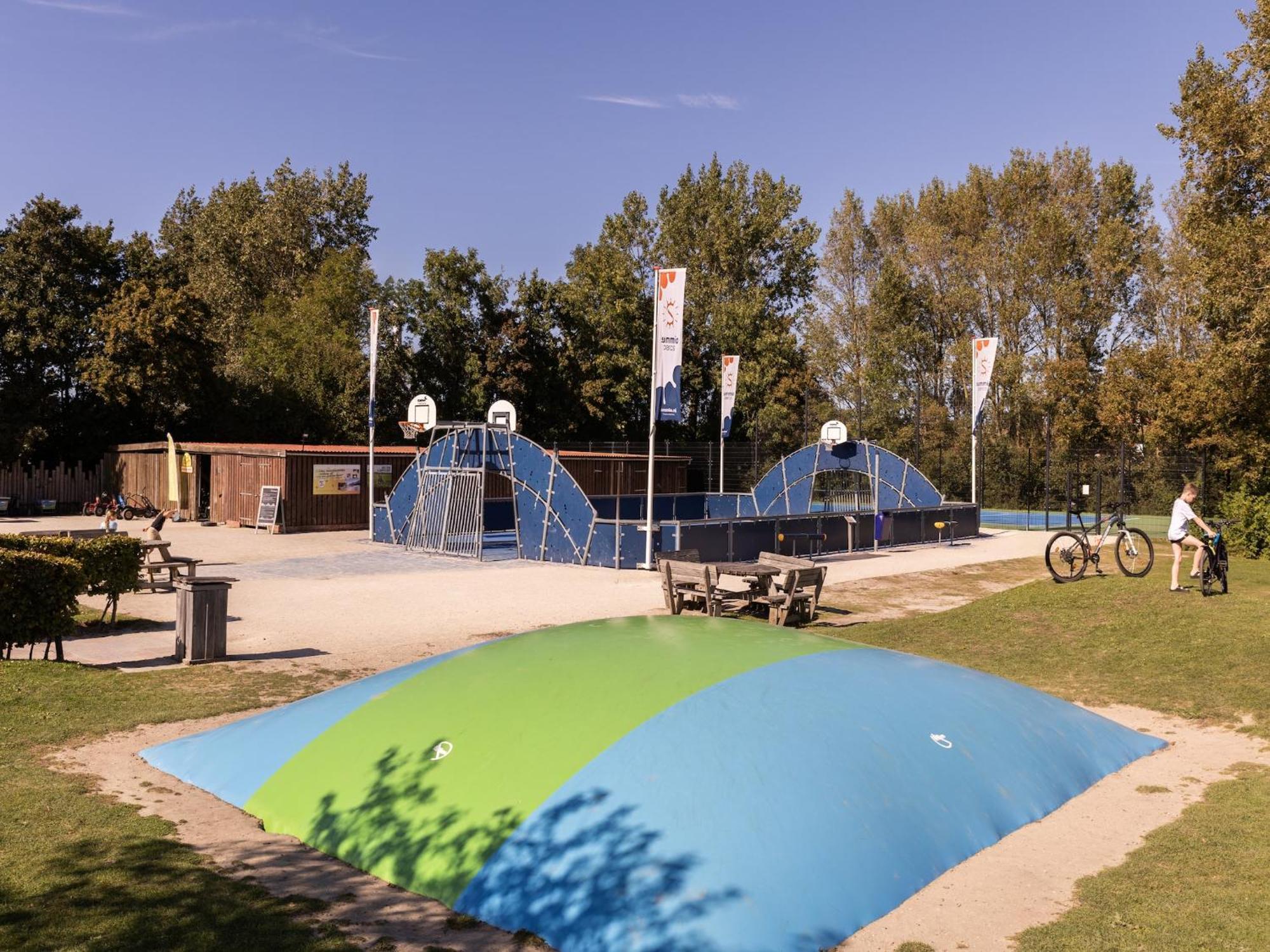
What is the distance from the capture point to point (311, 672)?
1190 centimetres

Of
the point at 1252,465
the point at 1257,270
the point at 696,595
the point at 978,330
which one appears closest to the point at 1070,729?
the point at 696,595

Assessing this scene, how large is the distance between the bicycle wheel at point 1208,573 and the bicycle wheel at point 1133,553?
2198mm

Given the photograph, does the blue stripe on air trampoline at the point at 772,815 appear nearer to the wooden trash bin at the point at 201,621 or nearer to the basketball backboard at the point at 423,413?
the wooden trash bin at the point at 201,621

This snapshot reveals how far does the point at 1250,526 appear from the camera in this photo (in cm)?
2184

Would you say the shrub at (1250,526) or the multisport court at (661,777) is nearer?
the multisport court at (661,777)

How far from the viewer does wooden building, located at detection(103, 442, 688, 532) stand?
31.1 metres

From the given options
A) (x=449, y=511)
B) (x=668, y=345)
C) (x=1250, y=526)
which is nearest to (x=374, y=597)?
(x=449, y=511)

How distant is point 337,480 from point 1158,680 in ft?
84.1

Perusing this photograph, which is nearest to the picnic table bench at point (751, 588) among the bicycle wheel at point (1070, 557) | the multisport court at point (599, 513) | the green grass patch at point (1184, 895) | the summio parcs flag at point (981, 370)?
the bicycle wheel at point (1070, 557)

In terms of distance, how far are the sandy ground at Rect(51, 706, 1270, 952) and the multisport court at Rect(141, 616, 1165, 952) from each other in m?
0.13

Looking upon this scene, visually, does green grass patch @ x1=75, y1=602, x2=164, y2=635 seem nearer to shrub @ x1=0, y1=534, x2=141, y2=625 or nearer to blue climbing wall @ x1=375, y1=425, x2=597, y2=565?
shrub @ x1=0, y1=534, x2=141, y2=625

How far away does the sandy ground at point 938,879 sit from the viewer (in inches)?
217

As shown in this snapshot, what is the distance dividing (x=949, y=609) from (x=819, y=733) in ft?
33.9

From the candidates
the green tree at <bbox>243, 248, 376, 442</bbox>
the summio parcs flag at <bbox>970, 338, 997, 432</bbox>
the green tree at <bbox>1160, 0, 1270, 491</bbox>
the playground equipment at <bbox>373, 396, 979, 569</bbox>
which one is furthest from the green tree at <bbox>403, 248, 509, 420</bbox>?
the green tree at <bbox>1160, 0, 1270, 491</bbox>
